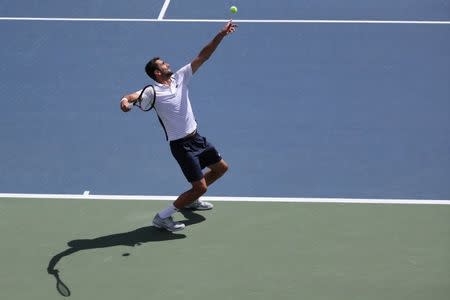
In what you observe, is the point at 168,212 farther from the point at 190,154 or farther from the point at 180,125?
the point at 180,125

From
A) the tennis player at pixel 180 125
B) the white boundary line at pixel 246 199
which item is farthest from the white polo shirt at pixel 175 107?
the white boundary line at pixel 246 199

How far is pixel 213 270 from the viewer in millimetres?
8344

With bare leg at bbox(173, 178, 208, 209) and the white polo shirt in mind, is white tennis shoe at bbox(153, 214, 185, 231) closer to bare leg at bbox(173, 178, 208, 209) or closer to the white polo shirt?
bare leg at bbox(173, 178, 208, 209)

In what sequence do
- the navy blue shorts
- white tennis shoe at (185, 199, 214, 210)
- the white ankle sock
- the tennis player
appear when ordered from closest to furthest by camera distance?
1. the tennis player
2. the navy blue shorts
3. the white ankle sock
4. white tennis shoe at (185, 199, 214, 210)

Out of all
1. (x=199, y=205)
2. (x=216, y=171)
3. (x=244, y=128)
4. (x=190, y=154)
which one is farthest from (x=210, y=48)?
(x=244, y=128)

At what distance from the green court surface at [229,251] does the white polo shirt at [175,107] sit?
1124 mm

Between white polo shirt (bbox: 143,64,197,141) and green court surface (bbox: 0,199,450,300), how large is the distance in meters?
1.12

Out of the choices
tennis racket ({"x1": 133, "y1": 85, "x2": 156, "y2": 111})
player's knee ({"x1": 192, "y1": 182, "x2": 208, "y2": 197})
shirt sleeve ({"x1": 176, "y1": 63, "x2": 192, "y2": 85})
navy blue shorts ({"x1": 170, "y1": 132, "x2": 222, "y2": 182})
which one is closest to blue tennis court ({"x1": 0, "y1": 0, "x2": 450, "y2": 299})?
player's knee ({"x1": 192, "y1": 182, "x2": 208, "y2": 197})

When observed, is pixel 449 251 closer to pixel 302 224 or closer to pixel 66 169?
pixel 302 224

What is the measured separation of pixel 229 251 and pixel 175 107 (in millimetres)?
1650

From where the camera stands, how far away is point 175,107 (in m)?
8.92

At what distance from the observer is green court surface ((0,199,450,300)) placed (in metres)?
8.00

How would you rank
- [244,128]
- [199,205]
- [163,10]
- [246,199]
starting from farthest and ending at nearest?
[163,10] → [244,128] → [246,199] → [199,205]

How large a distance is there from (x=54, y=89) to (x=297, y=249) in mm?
5474
